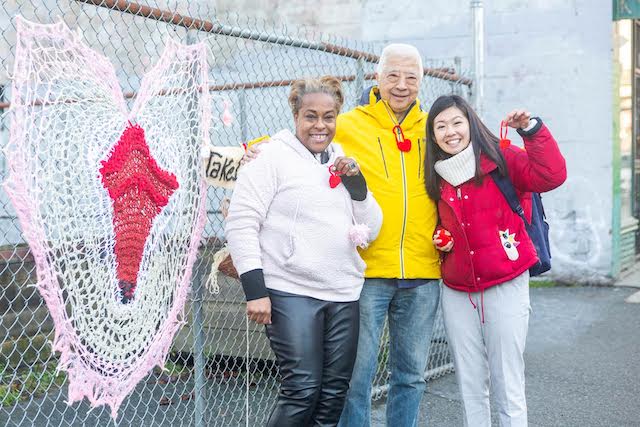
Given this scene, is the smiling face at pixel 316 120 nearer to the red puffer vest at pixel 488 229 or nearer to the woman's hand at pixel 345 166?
the woman's hand at pixel 345 166

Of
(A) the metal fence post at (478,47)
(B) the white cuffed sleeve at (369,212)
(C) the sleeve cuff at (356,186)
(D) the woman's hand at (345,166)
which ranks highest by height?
(A) the metal fence post at (478,47)

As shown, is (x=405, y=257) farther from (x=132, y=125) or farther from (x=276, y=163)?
(x=132, y=125)

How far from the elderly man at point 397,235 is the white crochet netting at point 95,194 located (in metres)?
0.77

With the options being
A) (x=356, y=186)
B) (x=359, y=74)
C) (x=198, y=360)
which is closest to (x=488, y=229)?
(x=356, y=186)

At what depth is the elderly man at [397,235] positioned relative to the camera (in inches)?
139

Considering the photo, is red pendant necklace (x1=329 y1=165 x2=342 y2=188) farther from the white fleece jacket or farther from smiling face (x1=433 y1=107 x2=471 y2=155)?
smiling face (x1=433 y1=107 x2=471 y2=155)

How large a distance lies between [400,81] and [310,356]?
4.43 ft

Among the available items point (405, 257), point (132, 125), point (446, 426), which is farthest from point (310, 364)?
point (446, 426)

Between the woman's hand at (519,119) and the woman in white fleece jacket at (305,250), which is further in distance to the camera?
the woman's hand at (519,119)

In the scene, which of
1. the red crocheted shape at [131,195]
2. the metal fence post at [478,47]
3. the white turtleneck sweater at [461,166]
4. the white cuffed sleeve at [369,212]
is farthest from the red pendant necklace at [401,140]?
the metal fence post at [478,47]

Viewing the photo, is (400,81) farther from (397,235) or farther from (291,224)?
(291,224)

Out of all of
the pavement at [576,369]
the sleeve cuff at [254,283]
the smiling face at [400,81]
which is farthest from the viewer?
the pavement at [576,369]

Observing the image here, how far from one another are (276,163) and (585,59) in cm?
712

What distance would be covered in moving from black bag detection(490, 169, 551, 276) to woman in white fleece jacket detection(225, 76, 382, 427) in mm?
640
